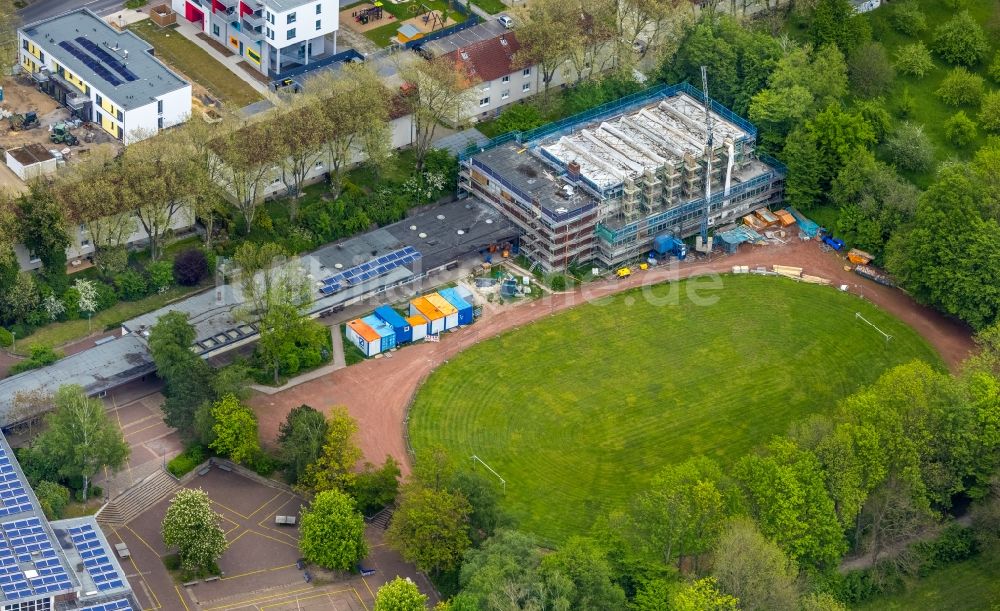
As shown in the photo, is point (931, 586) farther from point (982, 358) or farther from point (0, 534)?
point (0, 534)

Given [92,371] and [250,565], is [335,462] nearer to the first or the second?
[250,565]

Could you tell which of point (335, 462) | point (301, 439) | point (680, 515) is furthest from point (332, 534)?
point (680, 515)

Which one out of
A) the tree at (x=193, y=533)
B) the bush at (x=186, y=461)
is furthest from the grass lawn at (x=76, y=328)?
the tree at (x=193, y=533)

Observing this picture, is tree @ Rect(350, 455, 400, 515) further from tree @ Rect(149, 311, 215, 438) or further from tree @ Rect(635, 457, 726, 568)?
tree @ Rect(635, 457, 726, 568)

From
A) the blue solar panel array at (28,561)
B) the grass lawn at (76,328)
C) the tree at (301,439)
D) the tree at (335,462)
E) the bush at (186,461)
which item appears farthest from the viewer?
the grass lawn at (76,328)

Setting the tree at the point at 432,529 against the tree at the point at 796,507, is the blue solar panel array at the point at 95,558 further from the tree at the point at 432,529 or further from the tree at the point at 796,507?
the tree at the point at 796,507
